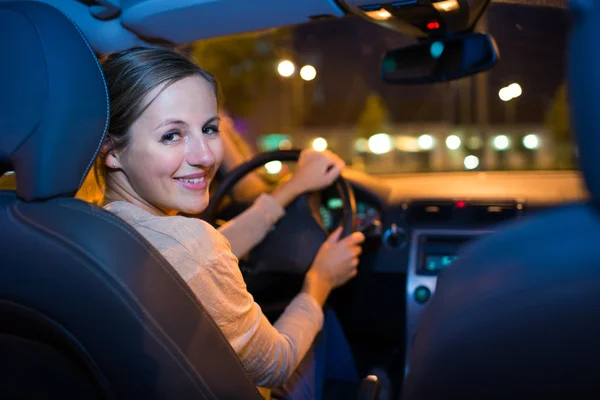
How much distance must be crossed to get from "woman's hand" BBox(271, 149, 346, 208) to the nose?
948 millimetres

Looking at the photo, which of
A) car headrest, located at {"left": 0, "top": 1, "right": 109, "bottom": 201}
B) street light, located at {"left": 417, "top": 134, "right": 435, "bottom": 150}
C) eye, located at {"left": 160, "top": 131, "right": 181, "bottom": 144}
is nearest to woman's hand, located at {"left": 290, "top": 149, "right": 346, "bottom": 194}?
eye, located at {"left": 160, "top": 131, "right": 181, "bottom": 144}

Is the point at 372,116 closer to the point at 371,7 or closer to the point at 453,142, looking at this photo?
the point at 453,142

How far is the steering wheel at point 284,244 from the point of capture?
2607mm

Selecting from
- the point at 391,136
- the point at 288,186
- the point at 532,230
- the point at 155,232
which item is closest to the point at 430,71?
the point at 288,186

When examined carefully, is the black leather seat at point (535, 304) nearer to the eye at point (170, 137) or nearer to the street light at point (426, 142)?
the eye at point (170, 137)

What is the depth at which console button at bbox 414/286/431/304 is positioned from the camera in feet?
8.87

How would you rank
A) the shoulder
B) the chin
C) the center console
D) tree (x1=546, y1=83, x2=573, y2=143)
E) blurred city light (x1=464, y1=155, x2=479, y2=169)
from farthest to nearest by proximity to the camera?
blurred city light (x1=464, y1=155, x2=479, y2=169) < the center console < the chin < the shoulder < tree (x1=546, y1=83, x2=573, y2=143)

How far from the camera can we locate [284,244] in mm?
2645

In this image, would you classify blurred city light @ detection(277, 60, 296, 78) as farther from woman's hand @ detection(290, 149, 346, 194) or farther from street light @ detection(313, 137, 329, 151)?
woman's hand @ detection(290, 149, 346, 194)

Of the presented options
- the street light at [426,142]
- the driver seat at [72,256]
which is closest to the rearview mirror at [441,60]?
the driver seat at [72,256]

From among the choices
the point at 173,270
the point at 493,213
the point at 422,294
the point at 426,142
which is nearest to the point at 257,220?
the point at 422,294

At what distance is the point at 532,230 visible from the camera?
0.87 m

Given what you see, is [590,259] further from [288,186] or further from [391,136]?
[391,136]

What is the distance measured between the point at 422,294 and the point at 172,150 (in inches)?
57.7
